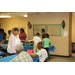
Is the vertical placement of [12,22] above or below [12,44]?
above

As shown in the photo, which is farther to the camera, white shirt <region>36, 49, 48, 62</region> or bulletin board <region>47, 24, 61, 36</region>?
bulletin board <region>47, 24, 61, 36</region>

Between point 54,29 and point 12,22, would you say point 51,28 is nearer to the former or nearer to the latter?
point 54,29

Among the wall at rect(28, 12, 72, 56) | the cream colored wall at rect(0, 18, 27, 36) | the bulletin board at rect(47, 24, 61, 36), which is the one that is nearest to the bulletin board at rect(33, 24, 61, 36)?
the bulletin board at rect(47, 24, 61, 36)

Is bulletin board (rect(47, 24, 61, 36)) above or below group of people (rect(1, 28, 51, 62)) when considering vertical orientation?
above

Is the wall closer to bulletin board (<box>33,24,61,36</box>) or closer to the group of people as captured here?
bulletin board (<box>33,24,61,36</box>)

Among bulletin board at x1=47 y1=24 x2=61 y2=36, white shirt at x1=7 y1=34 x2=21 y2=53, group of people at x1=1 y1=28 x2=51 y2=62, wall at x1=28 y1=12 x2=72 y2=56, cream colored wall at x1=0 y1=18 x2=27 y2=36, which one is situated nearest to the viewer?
group of people at x1=1 y1=28 x2=51 y2=62

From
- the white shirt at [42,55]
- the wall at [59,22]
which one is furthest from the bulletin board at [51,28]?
the white shirt at [42,55]

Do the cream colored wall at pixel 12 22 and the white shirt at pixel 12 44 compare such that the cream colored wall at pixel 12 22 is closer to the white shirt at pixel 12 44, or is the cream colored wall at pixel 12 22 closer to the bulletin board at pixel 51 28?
the bulletin board at pixel 51 28

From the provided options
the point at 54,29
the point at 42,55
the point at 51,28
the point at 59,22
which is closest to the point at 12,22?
the point at 51,28

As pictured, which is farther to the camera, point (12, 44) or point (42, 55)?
point (12, 44)

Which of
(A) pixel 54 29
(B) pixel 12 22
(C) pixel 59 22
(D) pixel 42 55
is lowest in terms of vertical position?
(D) pixel 42 55
